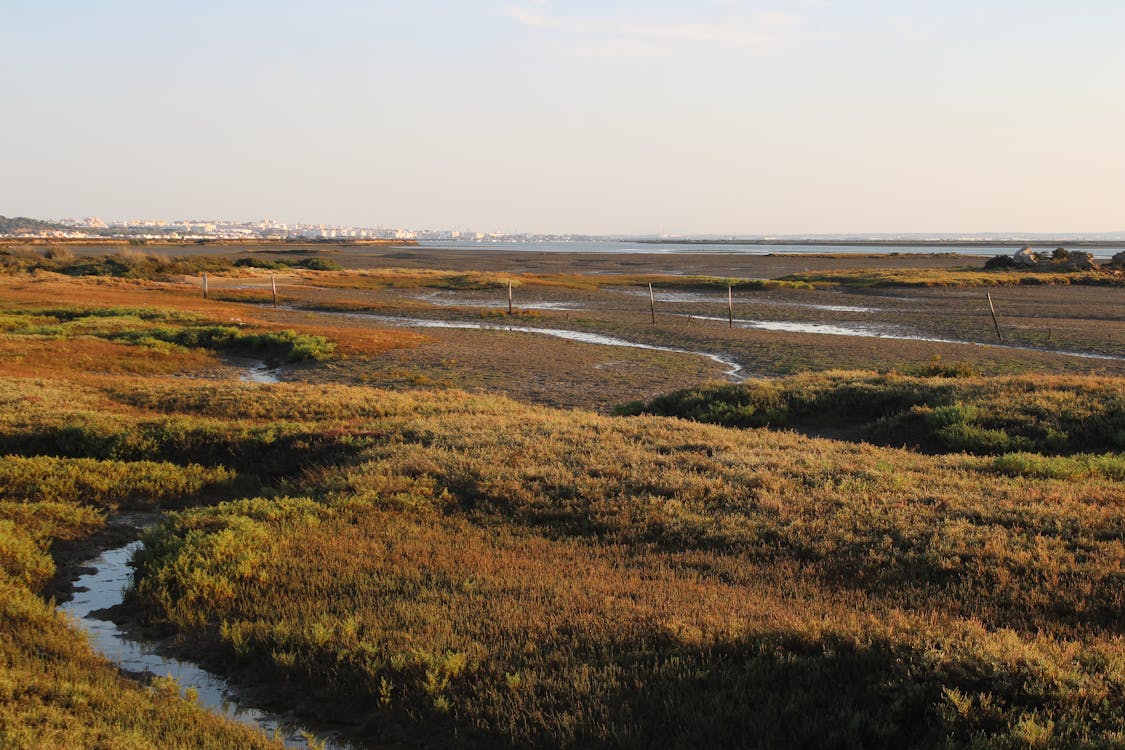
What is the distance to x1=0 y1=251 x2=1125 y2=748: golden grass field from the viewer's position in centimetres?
602

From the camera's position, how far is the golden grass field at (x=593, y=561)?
6016mm

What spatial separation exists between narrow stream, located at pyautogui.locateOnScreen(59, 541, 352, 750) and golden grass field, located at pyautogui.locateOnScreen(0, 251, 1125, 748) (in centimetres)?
22

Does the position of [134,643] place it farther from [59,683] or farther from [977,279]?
[977,279]

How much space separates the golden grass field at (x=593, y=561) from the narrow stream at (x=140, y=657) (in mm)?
215

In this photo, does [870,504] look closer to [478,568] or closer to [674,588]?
[674,588]

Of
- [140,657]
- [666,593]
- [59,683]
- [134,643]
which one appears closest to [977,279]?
[666,593]

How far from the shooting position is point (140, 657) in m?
7.62

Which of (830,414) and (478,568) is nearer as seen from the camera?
(478,568)

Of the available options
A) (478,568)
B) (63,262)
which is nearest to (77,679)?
(478,568)

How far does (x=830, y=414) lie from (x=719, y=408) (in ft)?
7.91

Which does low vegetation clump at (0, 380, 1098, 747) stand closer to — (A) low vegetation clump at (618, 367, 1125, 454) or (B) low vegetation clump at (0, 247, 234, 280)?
(A) low vegetation clump at (618, 367, 1125, 454)

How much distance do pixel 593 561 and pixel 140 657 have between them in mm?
4372

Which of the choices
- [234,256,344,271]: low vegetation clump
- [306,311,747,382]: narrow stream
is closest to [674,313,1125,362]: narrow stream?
[306,311,747,382]: narrow stream

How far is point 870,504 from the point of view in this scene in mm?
10539
